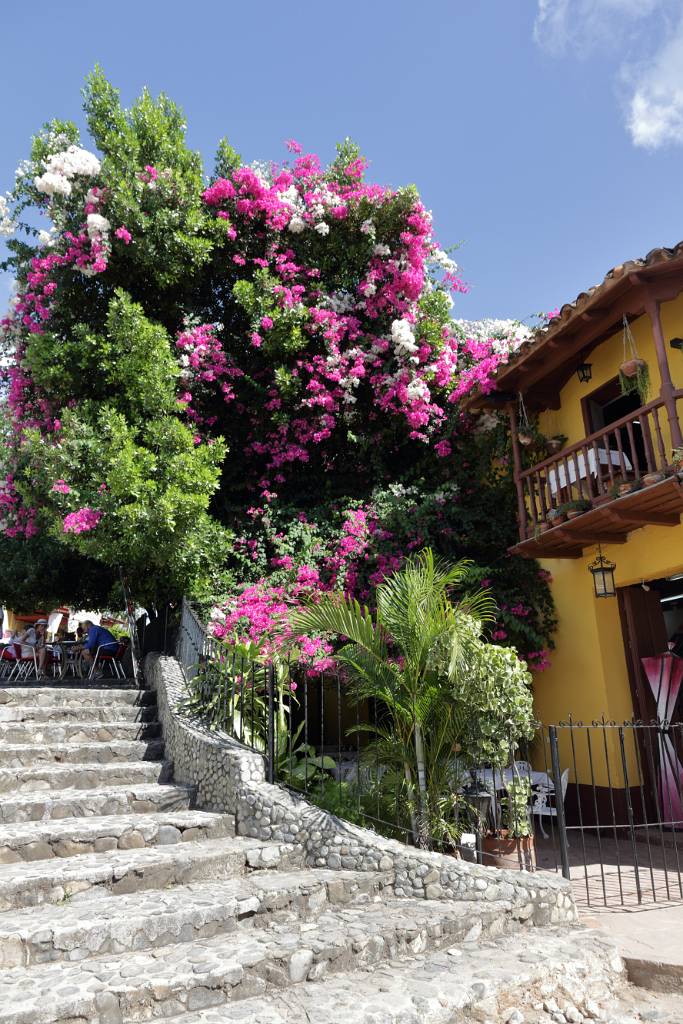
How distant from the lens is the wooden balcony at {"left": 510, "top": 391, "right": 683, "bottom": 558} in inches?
271

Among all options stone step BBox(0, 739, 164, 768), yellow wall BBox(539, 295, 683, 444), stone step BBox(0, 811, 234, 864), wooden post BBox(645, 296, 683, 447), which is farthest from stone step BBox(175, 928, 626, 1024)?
yellow wall BBox(539, 295, 683, 444)

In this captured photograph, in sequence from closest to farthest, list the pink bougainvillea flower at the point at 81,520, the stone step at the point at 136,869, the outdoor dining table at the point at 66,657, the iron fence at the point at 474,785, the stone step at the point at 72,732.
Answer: the stone step at the point at 136,869 < the iron fence at the point at 474,785 < the stone step at the point at 72,732 < the pink bougainvillea flower at the point at 81,520 < the outdoor dining table at the point at 66,657

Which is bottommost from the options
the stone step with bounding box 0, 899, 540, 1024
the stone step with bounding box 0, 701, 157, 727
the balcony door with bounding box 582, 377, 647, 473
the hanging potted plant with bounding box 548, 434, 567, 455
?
the stone step with bounding box 0, 899, 540, 1024

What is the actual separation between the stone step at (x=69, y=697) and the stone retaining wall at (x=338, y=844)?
2.18 metres

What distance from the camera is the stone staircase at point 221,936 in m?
3.47

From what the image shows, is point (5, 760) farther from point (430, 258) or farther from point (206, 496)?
point (430, 258)

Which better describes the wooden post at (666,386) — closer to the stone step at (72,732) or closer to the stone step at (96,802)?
the stone step at (96,802)

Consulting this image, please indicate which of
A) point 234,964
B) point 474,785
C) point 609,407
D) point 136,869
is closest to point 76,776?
point 136,869

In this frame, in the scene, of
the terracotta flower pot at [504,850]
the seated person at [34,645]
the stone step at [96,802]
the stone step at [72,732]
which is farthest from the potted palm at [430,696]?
the seated person at [34,645]

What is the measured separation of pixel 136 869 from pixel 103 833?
0.62m

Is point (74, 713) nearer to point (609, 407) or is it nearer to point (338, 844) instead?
point (338, 844)

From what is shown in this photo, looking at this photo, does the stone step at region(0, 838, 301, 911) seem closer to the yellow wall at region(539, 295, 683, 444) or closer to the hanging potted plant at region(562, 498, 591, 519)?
the hanging potted plant at region(562, 498, 591, 519)

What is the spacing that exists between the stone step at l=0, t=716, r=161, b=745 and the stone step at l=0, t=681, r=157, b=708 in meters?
0.54

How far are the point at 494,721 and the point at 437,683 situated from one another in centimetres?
56
